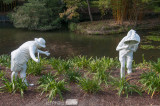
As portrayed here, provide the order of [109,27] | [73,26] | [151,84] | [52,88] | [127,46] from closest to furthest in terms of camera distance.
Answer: [151,84]
[52,88]
[127,46]
[109,27]
[73,26]

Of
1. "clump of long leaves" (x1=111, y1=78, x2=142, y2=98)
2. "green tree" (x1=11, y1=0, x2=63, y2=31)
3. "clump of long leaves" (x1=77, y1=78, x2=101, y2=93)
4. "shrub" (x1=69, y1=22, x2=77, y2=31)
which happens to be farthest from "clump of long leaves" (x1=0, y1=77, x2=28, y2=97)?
"shrub" (x1=69, y1=22, x2=77, y2=31)

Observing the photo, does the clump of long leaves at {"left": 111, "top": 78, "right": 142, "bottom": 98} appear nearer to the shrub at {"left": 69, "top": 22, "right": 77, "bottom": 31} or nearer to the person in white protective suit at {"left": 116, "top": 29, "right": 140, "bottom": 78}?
the person in white protective suit at {"left": 116, "top": 29, "right": 140, "bottom": 78}

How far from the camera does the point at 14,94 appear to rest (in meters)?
4.07

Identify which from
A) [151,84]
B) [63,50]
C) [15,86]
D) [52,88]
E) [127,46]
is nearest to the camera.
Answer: [151,84]

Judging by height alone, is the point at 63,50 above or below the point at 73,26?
below

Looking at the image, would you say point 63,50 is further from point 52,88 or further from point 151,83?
point 151,83

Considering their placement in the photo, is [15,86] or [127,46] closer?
[15,86]

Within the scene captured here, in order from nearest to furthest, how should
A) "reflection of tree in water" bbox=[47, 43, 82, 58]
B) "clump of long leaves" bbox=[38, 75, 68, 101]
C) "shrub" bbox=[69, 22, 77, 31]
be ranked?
"clump of long leaves" bbox=[38, 75, 68, 101] < "reflection of tree in water" bbox=[47, 43, 82, 58] < "shrub" bbox=[69, 22, 77, 31]

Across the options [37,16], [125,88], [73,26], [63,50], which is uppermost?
[37,16]

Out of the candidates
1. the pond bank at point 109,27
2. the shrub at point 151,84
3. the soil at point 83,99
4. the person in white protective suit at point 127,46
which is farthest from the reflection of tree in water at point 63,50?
the shrub at point 151,84

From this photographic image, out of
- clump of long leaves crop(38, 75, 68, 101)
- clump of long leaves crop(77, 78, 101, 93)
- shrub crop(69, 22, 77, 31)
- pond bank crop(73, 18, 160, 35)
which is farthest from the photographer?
shrub crop(69, 22, 77, 31)

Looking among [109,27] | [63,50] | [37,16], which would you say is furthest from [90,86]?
[37,16]

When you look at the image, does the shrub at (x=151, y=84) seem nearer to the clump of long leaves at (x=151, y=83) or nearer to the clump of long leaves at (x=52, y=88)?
the clump of long leaves at (x=151, y=83)

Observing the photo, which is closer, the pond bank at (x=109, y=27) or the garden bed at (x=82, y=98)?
the garden bed at (x=82, y=98)
